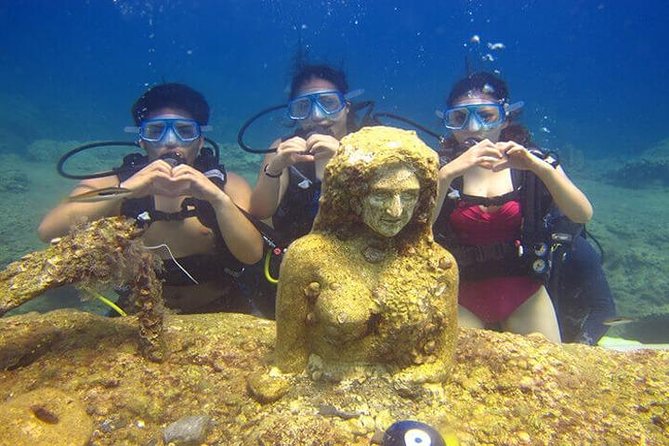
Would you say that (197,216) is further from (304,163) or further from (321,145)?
(321,145)

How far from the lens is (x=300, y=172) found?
4891mm

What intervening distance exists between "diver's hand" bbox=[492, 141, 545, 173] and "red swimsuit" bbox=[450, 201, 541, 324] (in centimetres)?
91

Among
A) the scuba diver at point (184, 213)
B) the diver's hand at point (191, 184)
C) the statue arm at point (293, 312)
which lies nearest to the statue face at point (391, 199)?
the statue arm at point (293, 312)

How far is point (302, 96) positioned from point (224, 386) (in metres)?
3.70

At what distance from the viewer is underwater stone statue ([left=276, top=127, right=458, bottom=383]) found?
86.3 inches

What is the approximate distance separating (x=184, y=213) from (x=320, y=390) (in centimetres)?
278

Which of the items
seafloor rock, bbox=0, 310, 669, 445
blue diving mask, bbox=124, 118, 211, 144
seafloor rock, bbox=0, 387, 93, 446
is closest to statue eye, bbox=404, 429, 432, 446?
seafloor rock, bbox=0, 310, 669, 445

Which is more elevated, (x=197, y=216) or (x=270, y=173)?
(x=270, y=173)

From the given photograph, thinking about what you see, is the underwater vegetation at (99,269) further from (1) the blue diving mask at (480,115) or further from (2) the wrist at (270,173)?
(1) the blue diving mask at (480,115)

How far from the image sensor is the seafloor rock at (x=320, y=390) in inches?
82.0

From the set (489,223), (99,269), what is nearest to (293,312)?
(99,269)

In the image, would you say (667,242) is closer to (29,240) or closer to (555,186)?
(555,186)

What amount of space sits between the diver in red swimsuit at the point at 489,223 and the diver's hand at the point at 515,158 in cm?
74

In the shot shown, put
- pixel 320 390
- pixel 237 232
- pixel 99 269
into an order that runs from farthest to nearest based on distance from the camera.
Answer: pixel 237 232
pixel 99 269
pixel 320 390
